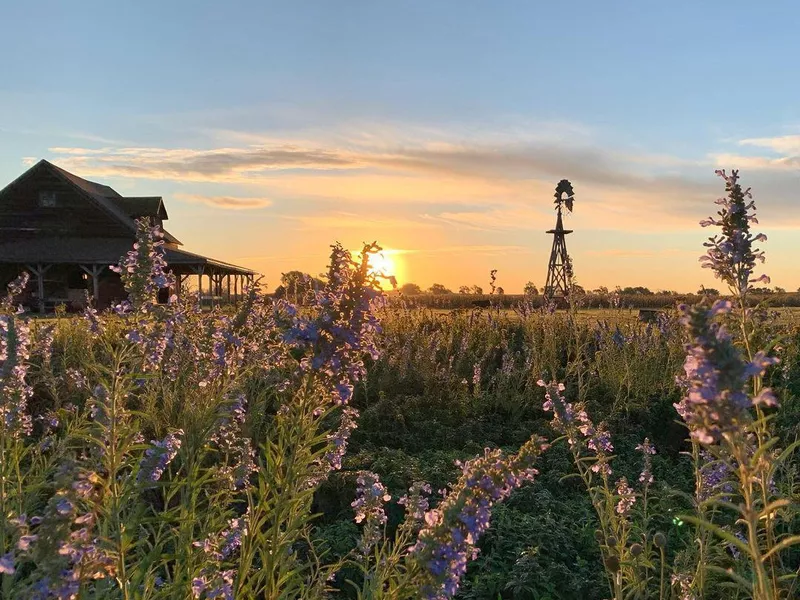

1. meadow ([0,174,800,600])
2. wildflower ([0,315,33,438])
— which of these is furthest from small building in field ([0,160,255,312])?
wildflower ([0,315,33,438])

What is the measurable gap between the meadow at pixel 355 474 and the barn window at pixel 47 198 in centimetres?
2718

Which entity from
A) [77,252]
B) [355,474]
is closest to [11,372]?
[355,474]

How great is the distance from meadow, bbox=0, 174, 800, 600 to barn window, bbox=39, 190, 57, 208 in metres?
27.2

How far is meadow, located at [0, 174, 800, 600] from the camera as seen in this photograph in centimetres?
164

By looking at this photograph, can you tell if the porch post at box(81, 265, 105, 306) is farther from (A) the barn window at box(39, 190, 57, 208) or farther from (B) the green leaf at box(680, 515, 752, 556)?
(B) the green leaf at box(680, 515, 752, 556)

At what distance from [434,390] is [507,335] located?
4.11 metres

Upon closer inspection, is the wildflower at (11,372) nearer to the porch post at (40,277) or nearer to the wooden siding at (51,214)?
the porch post at (40,277)

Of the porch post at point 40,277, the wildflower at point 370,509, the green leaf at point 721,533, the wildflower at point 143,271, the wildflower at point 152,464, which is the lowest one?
the wildflower at point 370,509

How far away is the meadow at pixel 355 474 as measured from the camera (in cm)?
164

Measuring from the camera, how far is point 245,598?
2.64 m

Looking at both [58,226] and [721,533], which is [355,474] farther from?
[58,226]

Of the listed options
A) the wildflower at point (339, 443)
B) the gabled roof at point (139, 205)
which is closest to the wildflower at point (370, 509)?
the wildflower at point (339, 443)

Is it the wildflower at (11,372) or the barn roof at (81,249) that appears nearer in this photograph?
the wildflower at (11,372)

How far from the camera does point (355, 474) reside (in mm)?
4922
